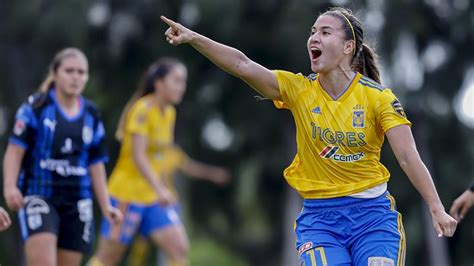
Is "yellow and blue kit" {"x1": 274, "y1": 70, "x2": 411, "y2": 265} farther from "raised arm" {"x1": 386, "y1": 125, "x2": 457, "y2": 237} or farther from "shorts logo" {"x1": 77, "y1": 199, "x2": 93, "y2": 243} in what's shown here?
"shorts logo" {"x1": 77, "y1": 199, "x2": 93, "y2": 243}

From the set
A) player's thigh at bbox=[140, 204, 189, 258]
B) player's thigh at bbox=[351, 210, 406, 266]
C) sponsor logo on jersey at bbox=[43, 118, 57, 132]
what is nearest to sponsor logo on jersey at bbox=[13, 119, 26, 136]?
sponsor logo on jersey at bbox=[43, 118, 57, 132]

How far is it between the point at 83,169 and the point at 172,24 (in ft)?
8.49

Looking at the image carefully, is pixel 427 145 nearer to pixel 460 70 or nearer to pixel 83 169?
pixel 460 70

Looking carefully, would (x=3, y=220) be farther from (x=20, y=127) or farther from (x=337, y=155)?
(x=337, y=155)

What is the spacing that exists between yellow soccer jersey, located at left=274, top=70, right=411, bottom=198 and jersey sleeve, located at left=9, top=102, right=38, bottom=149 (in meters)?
2.45

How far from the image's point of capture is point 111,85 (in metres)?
24.3

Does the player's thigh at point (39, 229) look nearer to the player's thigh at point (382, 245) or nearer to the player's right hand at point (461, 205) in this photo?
the player's thigh at point (382, 245)

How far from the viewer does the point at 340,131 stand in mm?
6562

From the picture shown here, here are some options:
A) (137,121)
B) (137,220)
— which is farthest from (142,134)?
(137,220)

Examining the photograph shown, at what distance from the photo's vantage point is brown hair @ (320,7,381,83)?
678 cm

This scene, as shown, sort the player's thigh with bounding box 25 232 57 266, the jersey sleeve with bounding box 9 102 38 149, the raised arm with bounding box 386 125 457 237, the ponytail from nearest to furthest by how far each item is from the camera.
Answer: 1. the raised arm with bounding box 386 125 457 237
2. the ponytail
3. the player's thigh with bounding box 25 232 57 266
4. the jersey sleeve with bounding box 9 102 38 149

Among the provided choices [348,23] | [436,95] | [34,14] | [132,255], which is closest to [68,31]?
[34,14]

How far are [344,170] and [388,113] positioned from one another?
434 millimetres

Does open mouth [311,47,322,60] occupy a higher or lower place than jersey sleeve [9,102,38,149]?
higher
